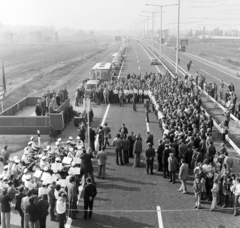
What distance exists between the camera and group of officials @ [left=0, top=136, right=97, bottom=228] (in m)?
10.2

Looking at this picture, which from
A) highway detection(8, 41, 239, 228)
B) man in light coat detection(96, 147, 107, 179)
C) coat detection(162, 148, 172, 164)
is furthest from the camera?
coat detection(162, 148, 172, 164)

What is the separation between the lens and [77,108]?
29.2 m

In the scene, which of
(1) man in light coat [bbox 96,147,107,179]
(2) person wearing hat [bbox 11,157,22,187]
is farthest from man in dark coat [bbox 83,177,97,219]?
(1) man in light coat [bbox 96,147,107,179]

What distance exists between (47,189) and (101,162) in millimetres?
3657

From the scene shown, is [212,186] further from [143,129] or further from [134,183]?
[143,129]

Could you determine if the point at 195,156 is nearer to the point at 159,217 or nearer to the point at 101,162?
the point at 101,162

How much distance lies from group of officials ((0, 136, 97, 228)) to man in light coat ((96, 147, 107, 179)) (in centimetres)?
51

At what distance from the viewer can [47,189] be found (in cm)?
1123

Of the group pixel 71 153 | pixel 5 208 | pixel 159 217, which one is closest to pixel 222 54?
pixel 71 153

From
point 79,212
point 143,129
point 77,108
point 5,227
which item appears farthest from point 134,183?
point 77,108

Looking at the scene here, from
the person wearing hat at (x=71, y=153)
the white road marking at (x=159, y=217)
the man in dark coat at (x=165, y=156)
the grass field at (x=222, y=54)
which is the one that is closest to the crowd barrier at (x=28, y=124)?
the person wearing hat at (x=71, y=153)

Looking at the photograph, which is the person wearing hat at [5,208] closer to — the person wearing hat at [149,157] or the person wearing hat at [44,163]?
the person wearing hat at [44,163]

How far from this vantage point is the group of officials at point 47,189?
10155 millimetres

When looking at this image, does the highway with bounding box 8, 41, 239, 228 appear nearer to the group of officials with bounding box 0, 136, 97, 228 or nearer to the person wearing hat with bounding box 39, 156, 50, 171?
the group of officials with bounding box 0, 136, 97, 228
